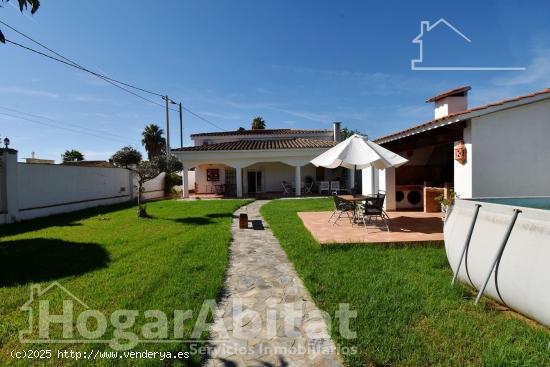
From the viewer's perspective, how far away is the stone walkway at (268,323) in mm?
2838

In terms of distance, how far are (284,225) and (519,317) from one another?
21.6ft

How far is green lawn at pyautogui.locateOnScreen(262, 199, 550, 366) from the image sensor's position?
2.71 m

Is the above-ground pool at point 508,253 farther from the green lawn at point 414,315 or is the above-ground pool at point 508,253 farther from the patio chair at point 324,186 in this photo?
the patio chair at point 324,186

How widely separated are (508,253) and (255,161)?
57.1 feet

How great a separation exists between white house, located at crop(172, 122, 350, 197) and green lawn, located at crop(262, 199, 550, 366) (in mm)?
14536

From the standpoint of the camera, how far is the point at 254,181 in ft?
79.7

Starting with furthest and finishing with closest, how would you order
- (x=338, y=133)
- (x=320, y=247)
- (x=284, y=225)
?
(x=338, y=133) → (x=284, y=225) → (x=320, y=247)

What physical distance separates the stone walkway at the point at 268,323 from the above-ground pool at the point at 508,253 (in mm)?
2314

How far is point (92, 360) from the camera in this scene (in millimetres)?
2770

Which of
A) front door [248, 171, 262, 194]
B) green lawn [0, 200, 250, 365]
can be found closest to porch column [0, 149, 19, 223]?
green lawn [0, 200, 250, 365]

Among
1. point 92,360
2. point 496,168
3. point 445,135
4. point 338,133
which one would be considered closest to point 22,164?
point 92,360

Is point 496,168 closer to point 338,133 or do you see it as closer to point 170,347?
point 170,347

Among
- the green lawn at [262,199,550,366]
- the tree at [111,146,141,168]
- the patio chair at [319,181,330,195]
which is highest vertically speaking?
the tree at [111,146,141,168]

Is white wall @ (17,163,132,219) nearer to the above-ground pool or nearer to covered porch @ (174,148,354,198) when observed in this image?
covered porch @ (174,148,354,198)
